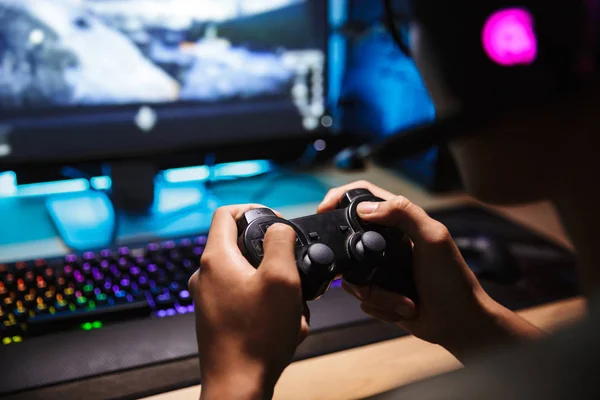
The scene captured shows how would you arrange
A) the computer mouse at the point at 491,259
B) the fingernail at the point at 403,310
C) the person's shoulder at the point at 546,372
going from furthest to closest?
the computer mouse at the point at 491,259 → the fingernail at the point at 403,310 → the person's shoulder at the point at 546,372

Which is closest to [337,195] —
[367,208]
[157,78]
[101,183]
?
[367,208]

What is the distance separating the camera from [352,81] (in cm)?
105

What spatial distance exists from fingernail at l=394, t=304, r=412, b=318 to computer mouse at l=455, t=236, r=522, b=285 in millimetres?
173

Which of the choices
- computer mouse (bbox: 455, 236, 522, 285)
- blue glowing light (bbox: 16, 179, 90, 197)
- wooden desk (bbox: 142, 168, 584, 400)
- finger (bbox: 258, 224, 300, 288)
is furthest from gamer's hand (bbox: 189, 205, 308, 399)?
blue glowing light (bbox: 16, 179, 90, 197)

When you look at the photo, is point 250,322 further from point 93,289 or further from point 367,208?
point 93,289

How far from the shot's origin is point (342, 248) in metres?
0.47

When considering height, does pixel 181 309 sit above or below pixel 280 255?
below

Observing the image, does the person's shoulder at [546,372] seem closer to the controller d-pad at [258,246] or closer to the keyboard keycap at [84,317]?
the controller d-pad at [258,246]

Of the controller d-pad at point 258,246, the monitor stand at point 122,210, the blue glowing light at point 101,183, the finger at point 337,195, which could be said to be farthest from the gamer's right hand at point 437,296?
the blue glowing light at point 101,183

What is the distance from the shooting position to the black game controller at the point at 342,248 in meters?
0.43

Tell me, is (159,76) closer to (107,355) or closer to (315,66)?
(315,66)

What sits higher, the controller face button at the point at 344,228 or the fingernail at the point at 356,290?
the controller face button at the point at 344,228

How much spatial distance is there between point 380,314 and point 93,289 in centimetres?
30

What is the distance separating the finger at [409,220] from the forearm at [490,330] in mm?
90
